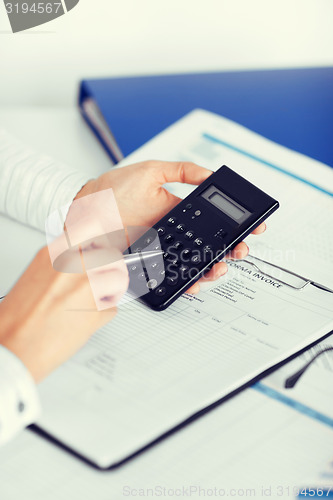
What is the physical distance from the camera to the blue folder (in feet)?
2.31

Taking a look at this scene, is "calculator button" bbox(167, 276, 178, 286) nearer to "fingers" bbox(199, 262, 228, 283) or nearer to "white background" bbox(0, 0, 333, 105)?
"fingers" bbox(199, 262, 228, 283)

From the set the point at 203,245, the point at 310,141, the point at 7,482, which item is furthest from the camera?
the point at 310,141

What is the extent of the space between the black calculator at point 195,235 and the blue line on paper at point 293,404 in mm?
99

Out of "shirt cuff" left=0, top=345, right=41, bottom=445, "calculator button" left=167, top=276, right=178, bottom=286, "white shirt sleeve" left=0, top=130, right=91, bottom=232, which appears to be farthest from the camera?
"white shirt sleeve" left=0, top=130, right=91, bottom=232

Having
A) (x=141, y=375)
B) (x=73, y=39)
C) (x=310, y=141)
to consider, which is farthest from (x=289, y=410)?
(x=73, y=39)

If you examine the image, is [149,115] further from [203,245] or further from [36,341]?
[36,341]

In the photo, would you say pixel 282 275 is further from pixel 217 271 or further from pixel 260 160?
pixel 260 160

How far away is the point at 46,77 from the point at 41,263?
517 mm

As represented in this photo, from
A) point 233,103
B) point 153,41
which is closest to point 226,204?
point 233,103

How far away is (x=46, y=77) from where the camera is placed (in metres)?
0.82

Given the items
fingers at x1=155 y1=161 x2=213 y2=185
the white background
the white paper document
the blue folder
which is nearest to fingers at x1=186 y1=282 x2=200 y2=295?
the white paper document

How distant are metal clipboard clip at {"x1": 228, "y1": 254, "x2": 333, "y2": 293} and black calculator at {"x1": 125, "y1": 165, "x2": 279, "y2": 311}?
0.04 meters

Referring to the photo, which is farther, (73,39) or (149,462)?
(73,39)

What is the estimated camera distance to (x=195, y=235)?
0.48 m
